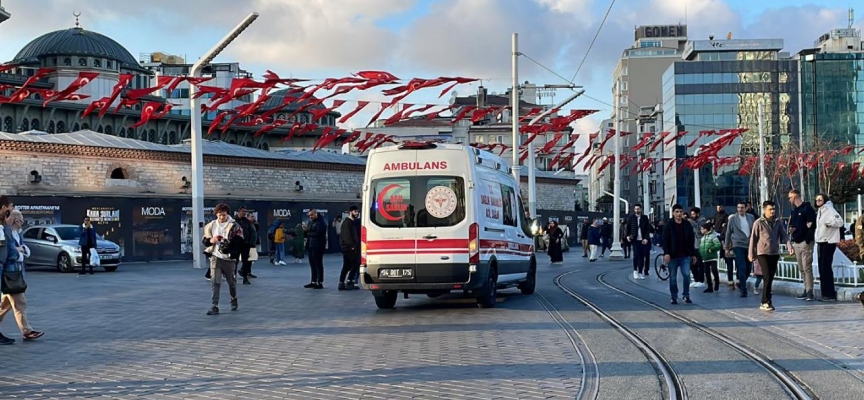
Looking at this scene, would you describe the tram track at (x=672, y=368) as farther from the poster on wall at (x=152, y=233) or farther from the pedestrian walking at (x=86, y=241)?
the poster on wall at (x=152, y=233)

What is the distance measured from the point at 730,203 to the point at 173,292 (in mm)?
82938

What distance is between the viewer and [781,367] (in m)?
Answer: 9.39

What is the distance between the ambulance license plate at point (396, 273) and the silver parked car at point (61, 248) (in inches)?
656

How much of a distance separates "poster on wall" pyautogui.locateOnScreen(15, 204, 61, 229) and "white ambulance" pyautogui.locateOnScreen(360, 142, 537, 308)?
2067 cm

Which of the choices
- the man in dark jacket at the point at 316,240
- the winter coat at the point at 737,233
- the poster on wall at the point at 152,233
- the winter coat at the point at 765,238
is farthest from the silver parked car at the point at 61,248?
the winter coat at the point at 765,238

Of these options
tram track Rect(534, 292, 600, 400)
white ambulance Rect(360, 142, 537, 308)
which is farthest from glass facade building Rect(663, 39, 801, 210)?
tram track Rect(534, 292, 600, 400)

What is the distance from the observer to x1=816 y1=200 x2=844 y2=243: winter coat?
52.8 ft

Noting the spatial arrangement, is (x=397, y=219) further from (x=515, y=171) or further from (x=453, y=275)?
(x=515, y=171)

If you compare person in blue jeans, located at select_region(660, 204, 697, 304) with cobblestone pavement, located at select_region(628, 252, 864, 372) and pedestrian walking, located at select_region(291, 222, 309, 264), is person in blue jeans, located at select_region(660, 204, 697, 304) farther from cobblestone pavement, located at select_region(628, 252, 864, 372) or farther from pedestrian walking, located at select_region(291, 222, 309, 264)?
pedestrian walking, located at select_region(291, 222, 309, 264)

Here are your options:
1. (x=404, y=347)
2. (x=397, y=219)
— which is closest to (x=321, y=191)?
(x=397, y=219)

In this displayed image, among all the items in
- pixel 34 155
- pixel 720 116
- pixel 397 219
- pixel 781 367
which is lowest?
pixel 781 367

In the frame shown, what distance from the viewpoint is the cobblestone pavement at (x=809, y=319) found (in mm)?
10781

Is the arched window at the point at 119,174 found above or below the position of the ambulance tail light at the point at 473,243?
above

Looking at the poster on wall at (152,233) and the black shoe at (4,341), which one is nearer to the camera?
the black shoe at (4,341)
